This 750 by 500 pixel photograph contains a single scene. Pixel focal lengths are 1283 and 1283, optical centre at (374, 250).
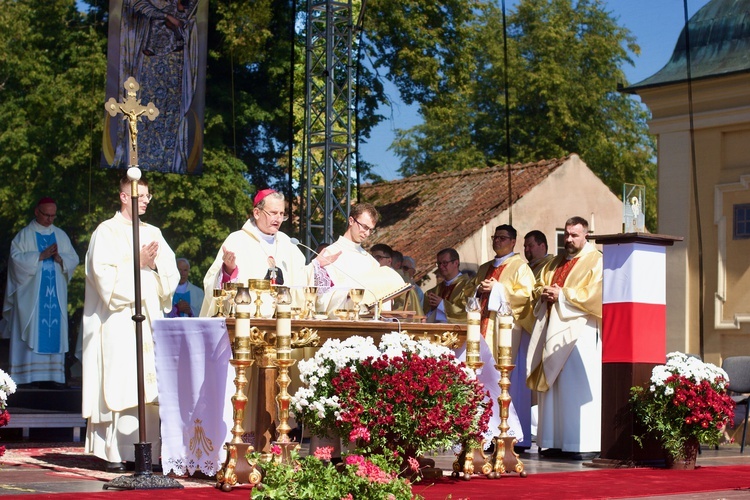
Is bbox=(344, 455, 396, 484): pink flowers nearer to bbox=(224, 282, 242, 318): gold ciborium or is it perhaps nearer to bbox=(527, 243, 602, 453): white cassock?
bbox=(224, 282, 242, 318): gold ciborium

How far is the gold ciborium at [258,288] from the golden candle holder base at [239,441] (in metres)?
0.65

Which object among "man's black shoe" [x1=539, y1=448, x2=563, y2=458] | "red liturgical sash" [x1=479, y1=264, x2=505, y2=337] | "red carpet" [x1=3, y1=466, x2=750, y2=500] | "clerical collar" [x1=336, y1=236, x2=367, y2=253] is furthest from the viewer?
"red liturgical sash" [x1=479, y1=264, x2=505, y2=337]

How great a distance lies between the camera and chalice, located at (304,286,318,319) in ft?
29.0

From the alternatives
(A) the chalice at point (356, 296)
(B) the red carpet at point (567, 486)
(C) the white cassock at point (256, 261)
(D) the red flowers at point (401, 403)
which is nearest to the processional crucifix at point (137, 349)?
(B) the red carpet at point (567, 486)

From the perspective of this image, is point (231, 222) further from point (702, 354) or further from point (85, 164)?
point (702, 354)

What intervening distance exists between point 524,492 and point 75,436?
18.1 ft

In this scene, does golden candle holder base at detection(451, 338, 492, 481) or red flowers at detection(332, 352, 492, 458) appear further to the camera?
golden candle holder base at detection(451, 338, 492, 481)

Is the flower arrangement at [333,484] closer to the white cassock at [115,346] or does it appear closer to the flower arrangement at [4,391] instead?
the flower arrangement at [4,391]

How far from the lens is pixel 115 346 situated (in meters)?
9.24

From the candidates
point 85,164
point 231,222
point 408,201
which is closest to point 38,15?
Result: point 85,164

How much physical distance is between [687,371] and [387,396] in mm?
3148

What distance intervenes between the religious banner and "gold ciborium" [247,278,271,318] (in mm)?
8252

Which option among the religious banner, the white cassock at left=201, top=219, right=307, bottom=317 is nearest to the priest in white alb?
the white cassock at left=201, top=219, right=307, bottom=317

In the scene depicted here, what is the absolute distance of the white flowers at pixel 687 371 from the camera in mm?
9969
